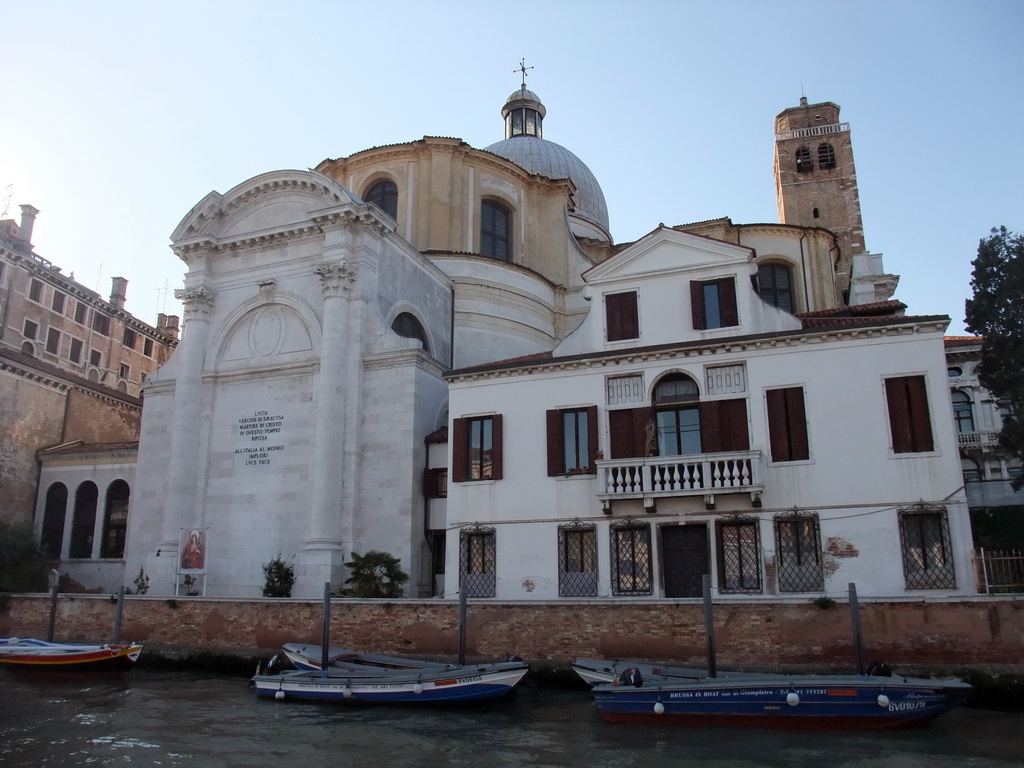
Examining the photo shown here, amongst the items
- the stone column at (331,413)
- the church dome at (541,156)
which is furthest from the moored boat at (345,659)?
the church dome at (541,156)

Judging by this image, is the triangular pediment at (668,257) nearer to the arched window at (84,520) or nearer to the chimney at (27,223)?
the arched window at (84,520)

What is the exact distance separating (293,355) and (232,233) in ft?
16.5

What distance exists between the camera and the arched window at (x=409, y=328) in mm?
25766

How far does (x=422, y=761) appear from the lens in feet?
37.1

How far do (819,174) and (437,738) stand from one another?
38114 millimetres

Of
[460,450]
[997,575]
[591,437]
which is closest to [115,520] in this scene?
[460,450]

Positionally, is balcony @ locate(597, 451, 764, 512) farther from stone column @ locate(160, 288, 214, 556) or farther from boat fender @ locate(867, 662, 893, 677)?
stone column @ locate(160, 288, 214, 556)

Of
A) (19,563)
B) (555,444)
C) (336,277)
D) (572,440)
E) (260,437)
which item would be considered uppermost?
(336,277)

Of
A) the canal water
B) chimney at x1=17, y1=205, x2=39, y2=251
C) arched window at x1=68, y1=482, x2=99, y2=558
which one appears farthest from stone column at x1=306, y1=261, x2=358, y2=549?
chimney at x1=17, y1=205, x2=39, y2=251

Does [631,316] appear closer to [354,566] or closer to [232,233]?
[354,566]

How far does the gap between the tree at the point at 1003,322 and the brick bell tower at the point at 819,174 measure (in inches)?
730

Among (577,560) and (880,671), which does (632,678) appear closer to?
(880,671)

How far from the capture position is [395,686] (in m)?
15.1

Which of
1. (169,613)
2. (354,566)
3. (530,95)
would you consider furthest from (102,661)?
(530,95)
